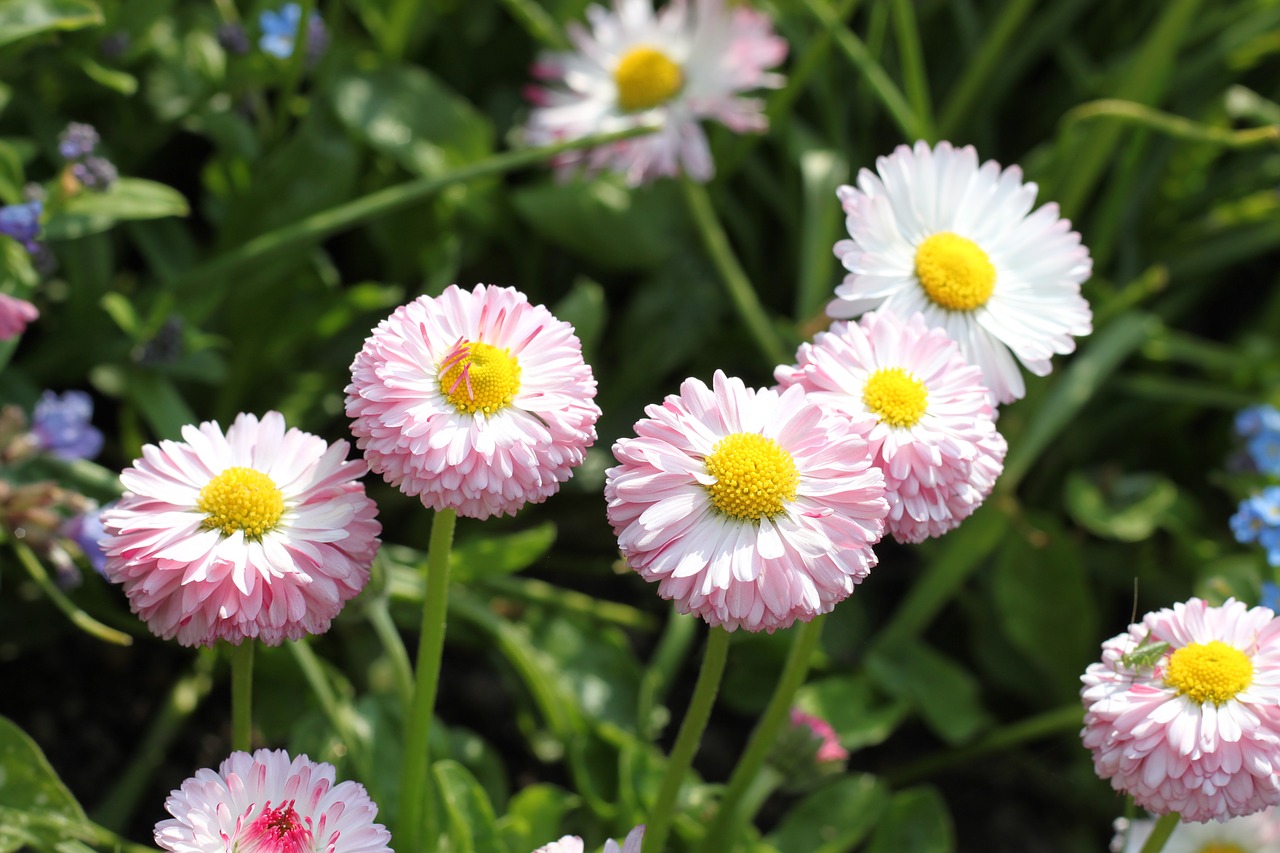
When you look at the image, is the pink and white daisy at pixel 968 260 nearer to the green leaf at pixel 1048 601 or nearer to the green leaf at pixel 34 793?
the green leaf at pixel 1048 601

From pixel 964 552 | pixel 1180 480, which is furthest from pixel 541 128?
pixel 1180 480

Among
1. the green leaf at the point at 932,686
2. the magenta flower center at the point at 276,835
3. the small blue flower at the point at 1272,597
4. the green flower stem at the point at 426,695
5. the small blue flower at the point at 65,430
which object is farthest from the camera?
the green leaf at the point at 932,686

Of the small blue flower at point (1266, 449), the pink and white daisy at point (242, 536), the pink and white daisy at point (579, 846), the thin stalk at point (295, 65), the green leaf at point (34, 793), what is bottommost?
the pink and white daisy at point (579, 846)

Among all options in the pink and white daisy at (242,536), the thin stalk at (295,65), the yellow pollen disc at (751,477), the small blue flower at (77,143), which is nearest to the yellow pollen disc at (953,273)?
the yellow pollen disc at (751,477)

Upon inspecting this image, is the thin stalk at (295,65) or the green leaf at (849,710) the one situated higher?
the thin stalk at (295,65)

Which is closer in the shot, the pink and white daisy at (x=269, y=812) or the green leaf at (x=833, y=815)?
the pink and white daisy at (x=269, y=812)

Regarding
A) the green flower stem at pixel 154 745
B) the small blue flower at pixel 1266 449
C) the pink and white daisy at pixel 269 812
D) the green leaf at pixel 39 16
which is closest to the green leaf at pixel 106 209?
the green leaf at pixel 39 16

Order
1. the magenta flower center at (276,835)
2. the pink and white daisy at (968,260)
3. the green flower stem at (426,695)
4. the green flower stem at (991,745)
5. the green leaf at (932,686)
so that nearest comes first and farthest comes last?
the magenta flower center at (276,835), the green flower stem at (426,695), the pink and white daisy at (968,260), the green flower stem at (991,745), the green leaf at (932,686)

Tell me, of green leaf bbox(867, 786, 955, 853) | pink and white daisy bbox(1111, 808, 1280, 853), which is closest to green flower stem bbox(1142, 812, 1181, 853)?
pink and white daisy bbox(1111, 808, 1280, 853)
